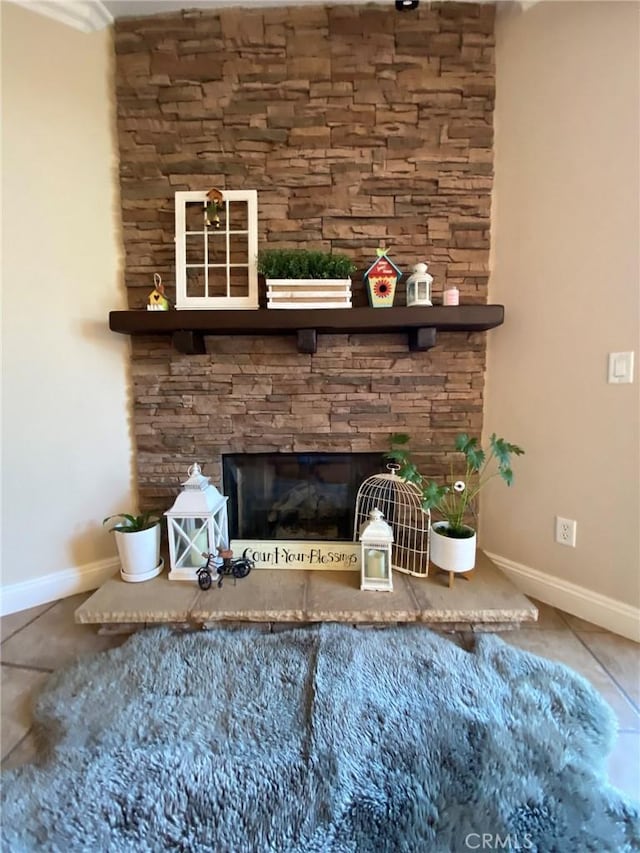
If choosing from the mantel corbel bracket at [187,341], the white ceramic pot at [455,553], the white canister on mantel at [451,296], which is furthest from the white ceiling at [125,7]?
the white ceramic pot at [455,553]

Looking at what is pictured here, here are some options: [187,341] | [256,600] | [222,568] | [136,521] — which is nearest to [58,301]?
[187,341]

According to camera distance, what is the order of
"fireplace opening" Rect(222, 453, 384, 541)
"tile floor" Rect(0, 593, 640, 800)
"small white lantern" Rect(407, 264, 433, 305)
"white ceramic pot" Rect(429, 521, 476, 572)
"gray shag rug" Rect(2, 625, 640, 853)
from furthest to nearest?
1. "fireplace opening" Rect(222, 453, 384, 541)
2. "small white lantern" Rect(407, 264, 433, 305)
3. "white ceramic pot" Rect(429, 521, 476, 572)
4. "tile floor" Rect(0, 593, 640, 800)
5. "gray shag rug" Rect(2, 625, 640, 853)

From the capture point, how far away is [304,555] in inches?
64.9

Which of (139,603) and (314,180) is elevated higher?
(314,180)

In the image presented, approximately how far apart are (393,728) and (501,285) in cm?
174

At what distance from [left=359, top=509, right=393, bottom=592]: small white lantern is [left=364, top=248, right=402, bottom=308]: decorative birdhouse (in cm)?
90

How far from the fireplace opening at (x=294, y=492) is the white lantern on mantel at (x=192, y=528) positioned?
0.27 meters

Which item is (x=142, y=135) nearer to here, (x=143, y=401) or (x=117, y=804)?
(x=143, y=401)

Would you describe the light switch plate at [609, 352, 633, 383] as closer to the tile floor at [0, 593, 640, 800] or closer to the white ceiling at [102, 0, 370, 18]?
the tile floor at [0, 593, 640, 800]

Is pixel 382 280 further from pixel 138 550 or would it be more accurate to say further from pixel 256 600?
pixel 138 550

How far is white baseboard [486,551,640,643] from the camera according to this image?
4.58ft

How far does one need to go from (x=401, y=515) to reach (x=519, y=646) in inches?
25.5

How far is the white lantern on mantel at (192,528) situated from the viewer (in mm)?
1540

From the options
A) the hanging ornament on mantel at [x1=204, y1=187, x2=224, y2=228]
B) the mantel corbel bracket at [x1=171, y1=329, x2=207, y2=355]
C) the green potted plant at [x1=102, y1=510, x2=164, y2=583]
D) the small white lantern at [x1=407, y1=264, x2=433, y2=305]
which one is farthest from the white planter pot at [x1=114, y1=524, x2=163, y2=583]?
the small white lantern at [x1=407, y1=264, x2=433, y2=305]
